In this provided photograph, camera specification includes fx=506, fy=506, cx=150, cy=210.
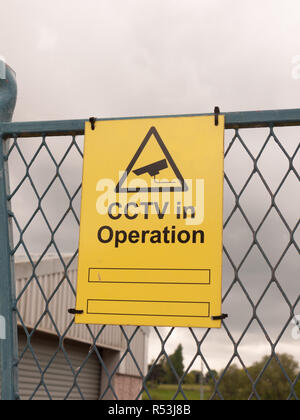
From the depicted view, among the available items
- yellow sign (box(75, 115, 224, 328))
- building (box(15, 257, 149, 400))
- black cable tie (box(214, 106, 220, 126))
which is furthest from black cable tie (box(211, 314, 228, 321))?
building (box(15, 257, 149, 400))

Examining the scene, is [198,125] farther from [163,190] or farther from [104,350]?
[104,350]

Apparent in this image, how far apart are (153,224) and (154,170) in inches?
9.0

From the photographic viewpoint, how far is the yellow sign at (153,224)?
1.97 m

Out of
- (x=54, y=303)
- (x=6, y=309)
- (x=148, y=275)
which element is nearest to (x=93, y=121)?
(x=148, y=275)

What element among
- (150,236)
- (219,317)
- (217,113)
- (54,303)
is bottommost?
(54,303)

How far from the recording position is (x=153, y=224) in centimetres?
205

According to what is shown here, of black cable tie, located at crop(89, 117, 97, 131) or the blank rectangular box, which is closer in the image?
the blank rectangular box

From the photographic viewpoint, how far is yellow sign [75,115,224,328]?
1.97 metres

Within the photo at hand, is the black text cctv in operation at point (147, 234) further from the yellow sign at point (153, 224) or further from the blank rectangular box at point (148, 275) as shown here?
the blank rectangular box at point (148, 275)

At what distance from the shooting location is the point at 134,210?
82.1 inches

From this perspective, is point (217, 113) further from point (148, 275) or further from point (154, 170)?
point (148, 275)

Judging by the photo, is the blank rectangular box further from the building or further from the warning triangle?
the building

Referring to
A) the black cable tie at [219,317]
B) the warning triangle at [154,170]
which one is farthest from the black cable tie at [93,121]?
the black cable tie at [219,317]
